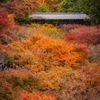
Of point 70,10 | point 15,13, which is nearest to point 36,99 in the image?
point 15,13

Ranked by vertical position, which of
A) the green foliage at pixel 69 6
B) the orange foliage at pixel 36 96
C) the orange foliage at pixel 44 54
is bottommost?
the orange foliage at pixel 36 96

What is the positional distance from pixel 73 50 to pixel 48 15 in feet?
38.9

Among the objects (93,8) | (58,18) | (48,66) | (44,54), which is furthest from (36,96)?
(58,18)

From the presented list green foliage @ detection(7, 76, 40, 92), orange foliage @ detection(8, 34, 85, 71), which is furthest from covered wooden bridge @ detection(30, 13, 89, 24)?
green foliage @ detection(7, 76, 40, 92)

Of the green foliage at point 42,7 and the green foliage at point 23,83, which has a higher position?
the green foliage at point 42,7

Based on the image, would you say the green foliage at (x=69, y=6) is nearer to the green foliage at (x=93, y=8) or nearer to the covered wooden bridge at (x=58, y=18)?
the covered wooden bridge at (x=58, y=18)

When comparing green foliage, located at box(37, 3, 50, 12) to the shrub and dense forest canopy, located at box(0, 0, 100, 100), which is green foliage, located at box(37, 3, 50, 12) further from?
the shrub

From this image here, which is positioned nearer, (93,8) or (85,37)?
(85,37)

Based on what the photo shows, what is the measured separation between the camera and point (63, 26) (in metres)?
25.8

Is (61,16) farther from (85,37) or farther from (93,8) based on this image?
(85,37)

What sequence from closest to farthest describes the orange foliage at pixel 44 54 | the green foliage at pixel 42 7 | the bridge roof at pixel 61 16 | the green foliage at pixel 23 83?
the green foliage at pixel 23 83
the orange foliage at pixel 44 54
the bridge roof at pixel 61 16
the green foliage at pixel 42 7

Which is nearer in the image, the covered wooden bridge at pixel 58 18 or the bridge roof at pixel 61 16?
the covered wooden bridge at pixel 58 18

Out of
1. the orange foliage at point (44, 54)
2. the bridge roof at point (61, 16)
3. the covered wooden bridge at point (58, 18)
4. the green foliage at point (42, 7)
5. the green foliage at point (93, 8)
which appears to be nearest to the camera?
the orange foliage at point (44, 54)

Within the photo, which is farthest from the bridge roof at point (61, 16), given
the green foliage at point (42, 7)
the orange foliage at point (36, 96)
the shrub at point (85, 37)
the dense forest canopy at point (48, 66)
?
the orange foliage at point (36, 96)
